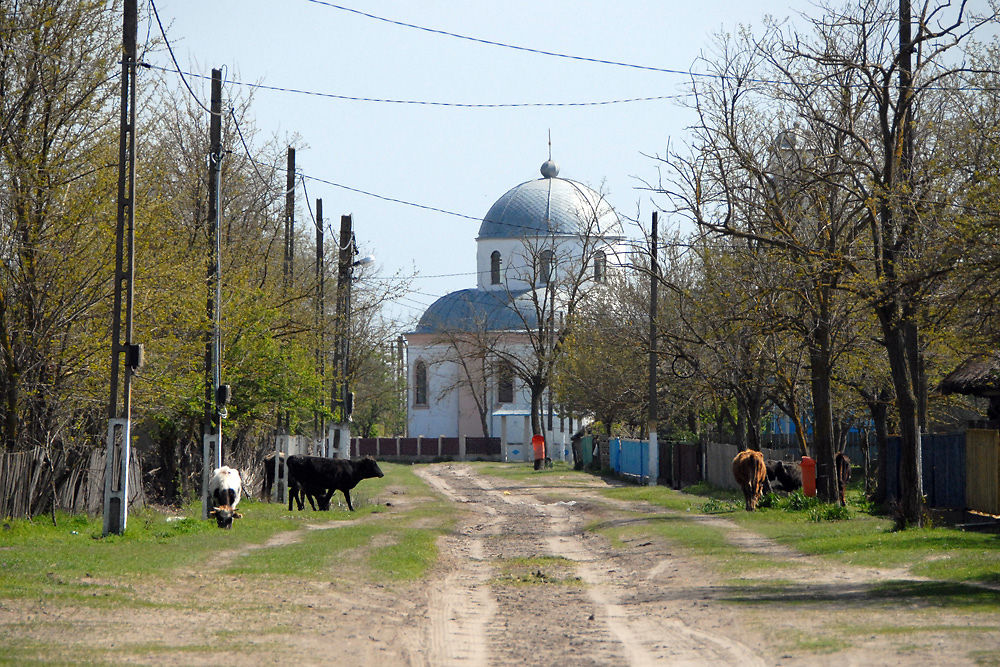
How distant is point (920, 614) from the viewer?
1111 cm

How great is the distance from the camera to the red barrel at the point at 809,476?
28078 mm

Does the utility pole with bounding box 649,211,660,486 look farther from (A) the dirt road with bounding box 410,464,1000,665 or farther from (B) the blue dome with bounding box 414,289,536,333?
(B) the blue dome with bounding box 414,289,536,333

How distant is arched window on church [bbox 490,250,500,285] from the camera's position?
8225 cm

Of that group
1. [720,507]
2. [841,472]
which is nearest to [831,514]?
[720,507]

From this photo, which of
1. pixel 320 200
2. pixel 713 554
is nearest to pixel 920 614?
pixel 713 554

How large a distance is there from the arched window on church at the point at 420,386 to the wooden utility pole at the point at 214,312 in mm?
59081

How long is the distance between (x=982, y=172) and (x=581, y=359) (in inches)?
1362


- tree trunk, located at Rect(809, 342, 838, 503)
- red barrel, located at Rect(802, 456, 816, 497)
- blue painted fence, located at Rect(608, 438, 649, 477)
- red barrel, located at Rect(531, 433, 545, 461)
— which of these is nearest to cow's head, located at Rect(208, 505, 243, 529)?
tree trunk, located at Rect(809, 342, 838, 503)

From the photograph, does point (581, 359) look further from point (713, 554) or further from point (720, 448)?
point (713, 554)

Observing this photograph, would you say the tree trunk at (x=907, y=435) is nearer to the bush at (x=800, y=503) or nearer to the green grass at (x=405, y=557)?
the bush at (x=800, y=503)

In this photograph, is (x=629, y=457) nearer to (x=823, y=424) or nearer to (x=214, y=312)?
(x=823, y=424)

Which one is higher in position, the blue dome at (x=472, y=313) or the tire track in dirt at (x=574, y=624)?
the blue dome at (x=472, y=313)

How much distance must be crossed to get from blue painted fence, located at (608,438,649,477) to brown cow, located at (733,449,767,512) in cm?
1462

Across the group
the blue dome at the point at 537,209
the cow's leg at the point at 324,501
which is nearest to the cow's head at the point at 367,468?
the cow's leg at the point at 324,501
